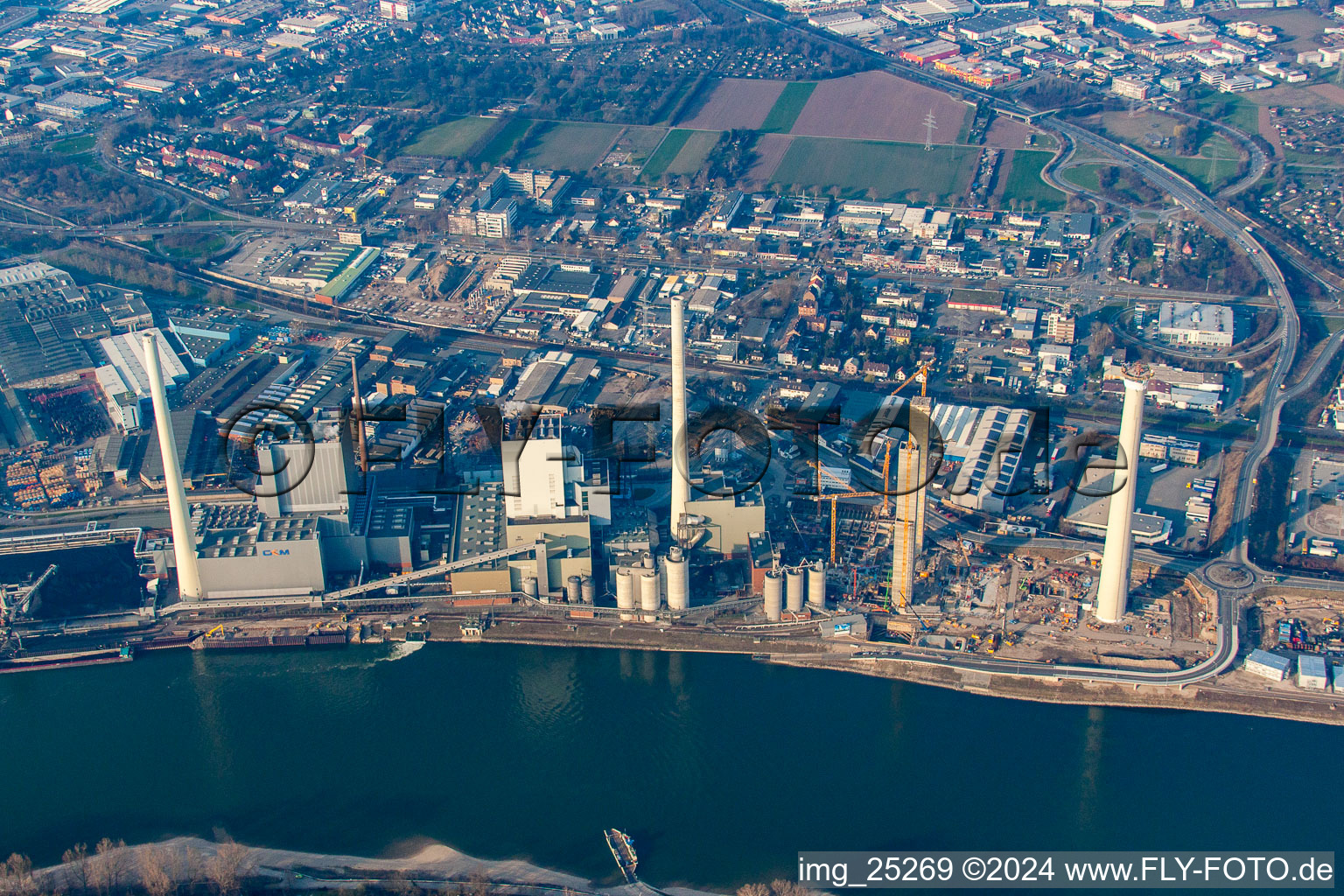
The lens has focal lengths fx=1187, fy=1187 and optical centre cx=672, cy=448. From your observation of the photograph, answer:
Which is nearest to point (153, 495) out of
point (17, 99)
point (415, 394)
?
point (415, 394)

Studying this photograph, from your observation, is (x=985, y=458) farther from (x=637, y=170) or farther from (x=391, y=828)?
(x=637, y=170)

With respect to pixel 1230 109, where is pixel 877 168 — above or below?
below

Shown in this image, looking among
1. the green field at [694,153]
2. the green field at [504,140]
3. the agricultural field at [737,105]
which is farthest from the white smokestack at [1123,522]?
the green field at [504,140]

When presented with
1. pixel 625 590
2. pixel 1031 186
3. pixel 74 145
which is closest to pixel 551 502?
pixel 625 590

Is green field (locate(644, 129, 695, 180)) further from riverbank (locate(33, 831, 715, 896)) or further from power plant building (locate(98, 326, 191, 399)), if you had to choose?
riverbank (locate(33, 831, 715, 896))

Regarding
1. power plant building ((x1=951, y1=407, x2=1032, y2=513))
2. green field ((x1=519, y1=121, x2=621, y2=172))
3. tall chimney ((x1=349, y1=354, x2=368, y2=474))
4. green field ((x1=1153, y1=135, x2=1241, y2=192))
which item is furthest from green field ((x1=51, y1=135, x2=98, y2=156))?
green field ((x1=1153, y1=135, x2=1241, y2=192))

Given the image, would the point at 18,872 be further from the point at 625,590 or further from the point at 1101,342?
the point at 1101,342
